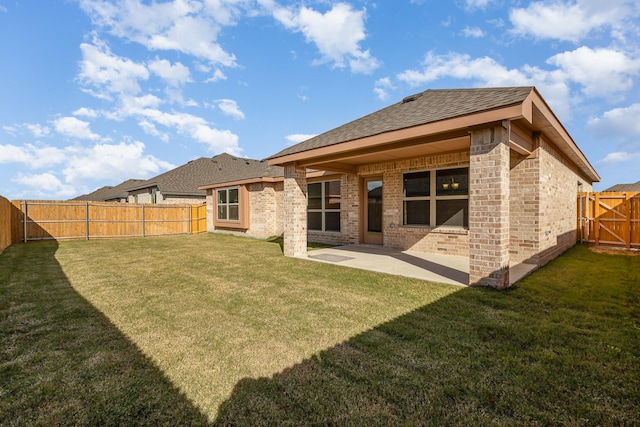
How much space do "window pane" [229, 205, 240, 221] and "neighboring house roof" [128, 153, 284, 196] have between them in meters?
3.05

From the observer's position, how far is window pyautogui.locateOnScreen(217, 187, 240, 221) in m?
15.8

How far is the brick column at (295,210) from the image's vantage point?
8531 millimetres

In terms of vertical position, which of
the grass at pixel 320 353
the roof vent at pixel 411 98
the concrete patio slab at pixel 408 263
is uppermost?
the roof vent at pixel 411 98

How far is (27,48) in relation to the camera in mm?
10500

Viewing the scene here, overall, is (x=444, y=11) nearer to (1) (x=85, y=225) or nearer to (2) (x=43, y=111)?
(1) (x=85, y=225)

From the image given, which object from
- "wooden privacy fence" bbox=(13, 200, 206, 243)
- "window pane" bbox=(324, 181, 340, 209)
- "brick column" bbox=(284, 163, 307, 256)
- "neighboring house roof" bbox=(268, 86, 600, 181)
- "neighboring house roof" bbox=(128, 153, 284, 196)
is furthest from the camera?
"neighboring house roof" bbox=(128, 153, 284, 196)

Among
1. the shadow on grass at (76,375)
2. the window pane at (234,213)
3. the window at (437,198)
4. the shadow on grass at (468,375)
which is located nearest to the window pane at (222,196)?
the window pane at (234,213)

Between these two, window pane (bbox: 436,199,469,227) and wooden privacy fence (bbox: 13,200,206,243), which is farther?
wooden privacy fence (bbox: 13,200,206,243)

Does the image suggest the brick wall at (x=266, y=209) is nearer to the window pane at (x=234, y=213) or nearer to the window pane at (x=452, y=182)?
the window pane at (x=234, y=213)

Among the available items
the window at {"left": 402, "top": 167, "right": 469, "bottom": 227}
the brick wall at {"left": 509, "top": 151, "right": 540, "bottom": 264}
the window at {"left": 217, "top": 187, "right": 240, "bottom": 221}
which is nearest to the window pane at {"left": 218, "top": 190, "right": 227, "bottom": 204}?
the window at {"left": 217, "top": 187, "right": 240, "bottom": 221}

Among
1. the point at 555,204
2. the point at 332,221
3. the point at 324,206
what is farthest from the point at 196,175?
the point at 555,204

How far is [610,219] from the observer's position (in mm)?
10172

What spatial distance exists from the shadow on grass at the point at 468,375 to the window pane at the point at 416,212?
4.91 meters

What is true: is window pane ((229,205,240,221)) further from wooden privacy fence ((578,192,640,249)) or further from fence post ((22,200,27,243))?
wooden privacy fence ((578,192,640,249))
